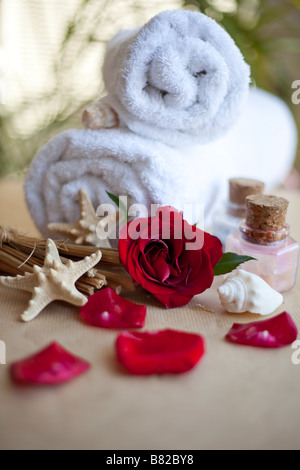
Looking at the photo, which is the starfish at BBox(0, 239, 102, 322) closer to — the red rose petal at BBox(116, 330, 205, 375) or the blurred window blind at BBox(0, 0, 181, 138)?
the red rose petal at BBox(116, 330, 205, 375)

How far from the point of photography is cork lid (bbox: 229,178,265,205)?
58cm

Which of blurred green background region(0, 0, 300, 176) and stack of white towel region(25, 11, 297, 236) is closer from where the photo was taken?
Answer: stack of white towel region(25, 11, 297, 236)

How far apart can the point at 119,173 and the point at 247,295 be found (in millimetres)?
204

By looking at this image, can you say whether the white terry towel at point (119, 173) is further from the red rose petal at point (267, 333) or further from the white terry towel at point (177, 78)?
the red rose petal at point (267, 333)

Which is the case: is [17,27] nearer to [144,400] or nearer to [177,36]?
[177,36]

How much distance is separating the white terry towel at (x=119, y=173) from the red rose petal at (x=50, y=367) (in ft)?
0.71

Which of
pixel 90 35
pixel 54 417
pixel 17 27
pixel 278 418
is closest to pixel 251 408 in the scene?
pixel 278 418

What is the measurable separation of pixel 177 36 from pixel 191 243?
243 mm

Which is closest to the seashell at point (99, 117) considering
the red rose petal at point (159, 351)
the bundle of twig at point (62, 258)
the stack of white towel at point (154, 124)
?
the stack of white towel at point (154, 124)

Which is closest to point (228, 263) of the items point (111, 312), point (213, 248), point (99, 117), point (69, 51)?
point (213, 248)

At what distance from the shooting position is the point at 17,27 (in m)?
1.23

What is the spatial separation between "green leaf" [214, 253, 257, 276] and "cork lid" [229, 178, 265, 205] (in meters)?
0.14

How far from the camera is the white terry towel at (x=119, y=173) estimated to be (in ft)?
1.68

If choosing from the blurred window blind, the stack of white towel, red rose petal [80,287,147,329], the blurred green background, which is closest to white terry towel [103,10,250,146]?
the stack of white towel
